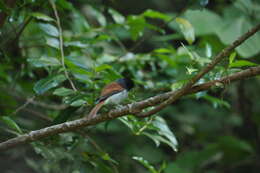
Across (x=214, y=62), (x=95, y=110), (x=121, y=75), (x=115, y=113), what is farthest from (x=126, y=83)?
(x=214, y=62)

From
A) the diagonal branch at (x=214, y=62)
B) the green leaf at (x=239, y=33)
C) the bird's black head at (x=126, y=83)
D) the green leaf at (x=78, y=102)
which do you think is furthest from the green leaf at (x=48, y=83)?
the green leaf at (x=239, y=33)

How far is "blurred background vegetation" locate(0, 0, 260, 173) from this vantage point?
233 cm

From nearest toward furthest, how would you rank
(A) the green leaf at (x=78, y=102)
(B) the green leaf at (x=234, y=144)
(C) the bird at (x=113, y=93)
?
(A) the green leaf at (x=78, y=102) < (C) the bird at (x=113, y=93) < (B) the green leaf at (x=234, y=144)

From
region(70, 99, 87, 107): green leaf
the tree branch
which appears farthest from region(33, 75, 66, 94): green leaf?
the tree branch

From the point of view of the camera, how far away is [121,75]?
260cm

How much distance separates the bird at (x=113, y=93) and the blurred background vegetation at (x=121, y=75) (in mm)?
62

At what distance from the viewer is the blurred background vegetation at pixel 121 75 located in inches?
91.7

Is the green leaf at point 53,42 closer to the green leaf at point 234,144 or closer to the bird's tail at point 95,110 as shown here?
the bird's tail at point 95,110

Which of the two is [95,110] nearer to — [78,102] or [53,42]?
[78,102]

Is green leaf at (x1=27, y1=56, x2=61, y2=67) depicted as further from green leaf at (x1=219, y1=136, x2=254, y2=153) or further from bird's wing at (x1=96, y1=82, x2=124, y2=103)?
green leaf at (x1=219, y1=136, x2=254, y2=153)

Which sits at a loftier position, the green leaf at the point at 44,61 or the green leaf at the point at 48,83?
the green leaf at the point at 44,61

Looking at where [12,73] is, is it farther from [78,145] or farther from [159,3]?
[159,3]

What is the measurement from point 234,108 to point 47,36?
3599 millimetres

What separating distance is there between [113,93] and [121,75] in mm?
261
